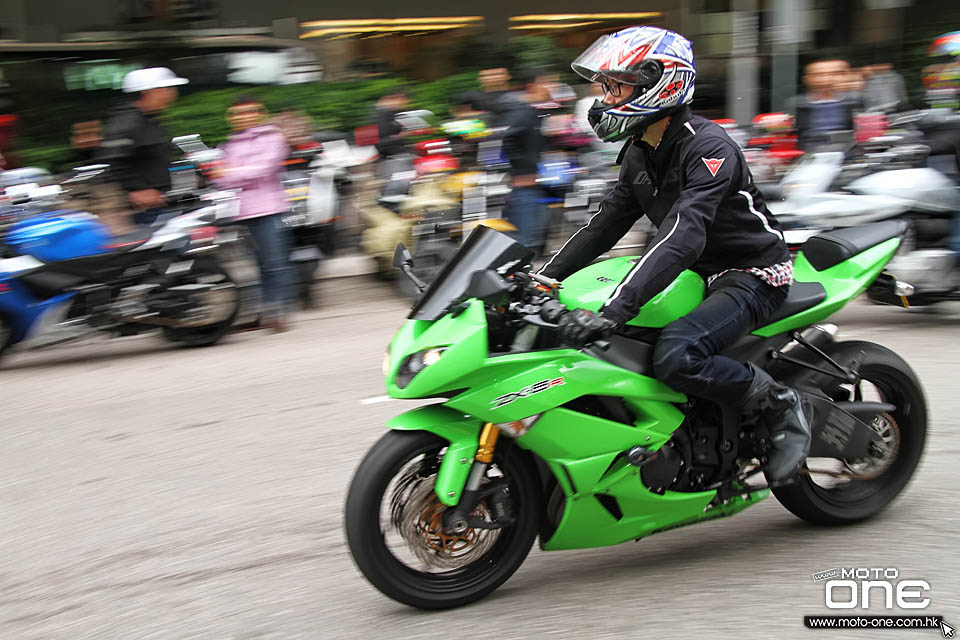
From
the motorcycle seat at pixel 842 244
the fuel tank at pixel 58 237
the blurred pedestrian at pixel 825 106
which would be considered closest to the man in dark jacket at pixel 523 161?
the blurred pedestrian at pixel 825 106

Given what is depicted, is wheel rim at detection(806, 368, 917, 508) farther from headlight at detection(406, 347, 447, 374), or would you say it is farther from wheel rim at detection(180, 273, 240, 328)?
wheel rim at detection(180, 273, 240, 328)

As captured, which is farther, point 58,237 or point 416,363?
point 58,237

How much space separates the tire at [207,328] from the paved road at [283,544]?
1410 millimetres

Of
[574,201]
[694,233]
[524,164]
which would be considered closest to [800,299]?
[694,233]

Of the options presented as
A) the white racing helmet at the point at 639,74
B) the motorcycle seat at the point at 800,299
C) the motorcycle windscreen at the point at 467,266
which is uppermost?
the white racing helmet at the point at 639,74

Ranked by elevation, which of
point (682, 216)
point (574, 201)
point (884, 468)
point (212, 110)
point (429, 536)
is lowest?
point (574, 201)

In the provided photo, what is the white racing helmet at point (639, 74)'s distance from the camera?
3768mm

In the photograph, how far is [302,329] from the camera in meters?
9.45

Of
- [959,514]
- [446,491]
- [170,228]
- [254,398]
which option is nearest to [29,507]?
[254,398]

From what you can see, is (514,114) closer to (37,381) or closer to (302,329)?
(302,329)

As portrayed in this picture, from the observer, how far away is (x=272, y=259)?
9500 mm

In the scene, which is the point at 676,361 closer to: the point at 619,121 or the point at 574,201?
the point at 619,121

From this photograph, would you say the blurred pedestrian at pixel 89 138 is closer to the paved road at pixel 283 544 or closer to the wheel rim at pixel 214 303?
the wheel rim at pixel 214 303

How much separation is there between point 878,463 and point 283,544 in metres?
2.60
